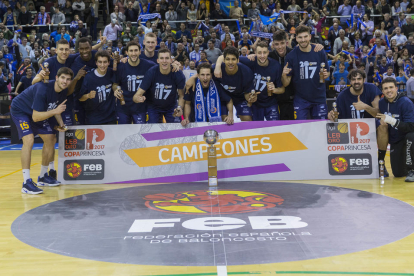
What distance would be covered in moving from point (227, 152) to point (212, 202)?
5.98 feet

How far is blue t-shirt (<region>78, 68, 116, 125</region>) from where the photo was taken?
777cm

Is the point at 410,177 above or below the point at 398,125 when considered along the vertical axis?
below

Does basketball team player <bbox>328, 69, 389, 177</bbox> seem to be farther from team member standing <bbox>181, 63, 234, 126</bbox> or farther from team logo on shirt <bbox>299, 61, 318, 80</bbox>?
team member standing <bbox>181, 63, 234, 126</bbox>

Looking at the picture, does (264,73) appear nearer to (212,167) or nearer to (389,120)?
(212,167)

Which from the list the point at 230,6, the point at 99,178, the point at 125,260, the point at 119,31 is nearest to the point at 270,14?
the point at 230,6

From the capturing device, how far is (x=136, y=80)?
7934 millimetres

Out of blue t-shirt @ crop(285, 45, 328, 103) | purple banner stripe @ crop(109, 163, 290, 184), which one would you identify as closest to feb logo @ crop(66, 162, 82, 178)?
purple banner stripe @ crop(109, 163, 290, 184)

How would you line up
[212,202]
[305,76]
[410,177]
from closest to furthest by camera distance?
[212,202]
[410,177]
[305,76]

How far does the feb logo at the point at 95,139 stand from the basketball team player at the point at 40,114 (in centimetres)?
42

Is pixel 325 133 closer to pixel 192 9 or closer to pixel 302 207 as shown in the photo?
pixel 302 207

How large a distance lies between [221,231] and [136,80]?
13.7 ft

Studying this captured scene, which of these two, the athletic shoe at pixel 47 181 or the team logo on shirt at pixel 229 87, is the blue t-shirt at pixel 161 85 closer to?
the team logo on shirt at pixel 229 87

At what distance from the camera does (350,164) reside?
7.54 metres

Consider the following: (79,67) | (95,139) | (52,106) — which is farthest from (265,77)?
(52,106)
